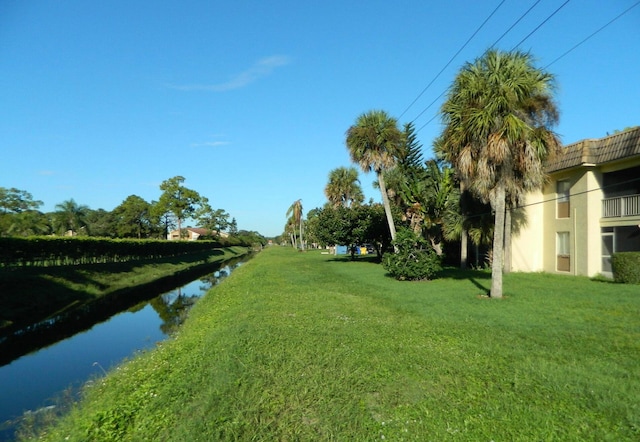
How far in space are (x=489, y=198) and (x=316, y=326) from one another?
14496 millimetres

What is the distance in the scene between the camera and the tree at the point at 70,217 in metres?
74.1

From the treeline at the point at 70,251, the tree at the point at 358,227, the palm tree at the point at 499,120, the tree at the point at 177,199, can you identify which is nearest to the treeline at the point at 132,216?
the tree at the point at 177,199

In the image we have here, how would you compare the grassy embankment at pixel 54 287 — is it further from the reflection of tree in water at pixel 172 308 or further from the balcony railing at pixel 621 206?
the balcony railing at pixel 621 206

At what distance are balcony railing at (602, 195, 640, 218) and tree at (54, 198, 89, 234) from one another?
258 ft

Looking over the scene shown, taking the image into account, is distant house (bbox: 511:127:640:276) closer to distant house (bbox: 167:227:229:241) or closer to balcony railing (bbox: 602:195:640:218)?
balcony railing (bbox: 602:195:640:218)

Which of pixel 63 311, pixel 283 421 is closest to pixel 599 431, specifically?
pixel 283 421

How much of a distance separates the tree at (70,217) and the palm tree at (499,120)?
76.8m

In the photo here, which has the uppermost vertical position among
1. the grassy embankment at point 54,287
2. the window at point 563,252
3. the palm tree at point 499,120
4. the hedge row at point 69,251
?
the palm tree at point 499,120

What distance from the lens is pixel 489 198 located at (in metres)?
21.2

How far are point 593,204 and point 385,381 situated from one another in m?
18.7

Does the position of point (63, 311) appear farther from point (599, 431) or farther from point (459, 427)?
point (599, 431)

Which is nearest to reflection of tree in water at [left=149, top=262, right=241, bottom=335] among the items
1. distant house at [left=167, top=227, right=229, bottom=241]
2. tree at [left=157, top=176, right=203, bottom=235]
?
tree at [left=157, top=176, right=203, bottom=235]

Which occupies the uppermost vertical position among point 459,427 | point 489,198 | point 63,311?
point 489,198

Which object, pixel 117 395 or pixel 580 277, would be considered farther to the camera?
pixel 580 277
